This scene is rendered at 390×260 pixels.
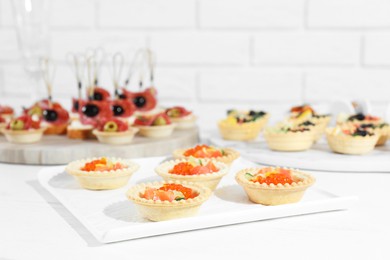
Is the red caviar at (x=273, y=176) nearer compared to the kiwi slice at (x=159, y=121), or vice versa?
the red caviar at (x=273, y=176)

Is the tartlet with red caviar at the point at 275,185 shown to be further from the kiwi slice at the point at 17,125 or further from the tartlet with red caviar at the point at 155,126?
the kiwi slice at the point at 17,125

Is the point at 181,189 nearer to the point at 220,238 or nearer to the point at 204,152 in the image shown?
the point at 220,238

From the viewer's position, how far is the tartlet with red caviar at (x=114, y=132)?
189 centimetres

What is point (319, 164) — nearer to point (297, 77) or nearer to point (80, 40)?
point (297, 77)

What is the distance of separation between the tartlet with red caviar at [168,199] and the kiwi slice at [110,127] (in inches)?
24.2

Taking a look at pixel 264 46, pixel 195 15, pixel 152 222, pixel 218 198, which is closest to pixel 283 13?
pixel 264 46

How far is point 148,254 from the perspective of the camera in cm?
108

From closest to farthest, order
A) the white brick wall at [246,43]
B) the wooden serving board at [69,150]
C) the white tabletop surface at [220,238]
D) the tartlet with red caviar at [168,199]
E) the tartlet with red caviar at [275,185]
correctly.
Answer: the white tabletop surface at [220,238], the tartlet with red caviar at [168,199], the tartlet with red caviar at [275,185], the wooden serving board at [69,150], the white brick wall at [246,43]

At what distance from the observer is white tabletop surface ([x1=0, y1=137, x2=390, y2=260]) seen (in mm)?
1081

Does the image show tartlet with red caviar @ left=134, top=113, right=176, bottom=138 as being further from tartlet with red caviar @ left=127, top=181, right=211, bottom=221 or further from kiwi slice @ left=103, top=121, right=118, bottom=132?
tartlet with red caviar @ left=127, top=181, right=211, bottom=221

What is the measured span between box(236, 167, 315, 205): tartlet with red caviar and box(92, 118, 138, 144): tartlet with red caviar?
57 centimetres

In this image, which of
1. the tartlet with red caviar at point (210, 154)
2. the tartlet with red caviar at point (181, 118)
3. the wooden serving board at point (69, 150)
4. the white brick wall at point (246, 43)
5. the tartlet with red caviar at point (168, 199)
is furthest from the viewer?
the white brick wall at point (246, 43)

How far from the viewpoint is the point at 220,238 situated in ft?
3.81

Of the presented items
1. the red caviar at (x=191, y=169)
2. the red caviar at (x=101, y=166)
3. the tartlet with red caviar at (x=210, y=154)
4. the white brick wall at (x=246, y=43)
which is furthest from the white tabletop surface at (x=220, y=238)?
the white brick wall at (x=246, y=43)
